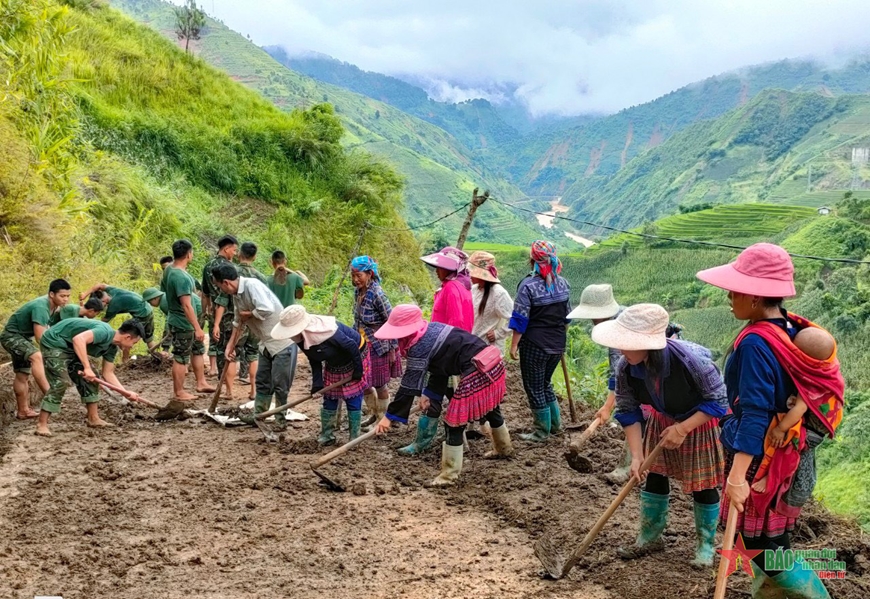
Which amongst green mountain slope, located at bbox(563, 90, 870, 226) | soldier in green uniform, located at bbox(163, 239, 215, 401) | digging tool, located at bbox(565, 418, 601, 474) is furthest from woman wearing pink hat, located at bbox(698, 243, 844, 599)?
green mountain slope, located at bbox(563, 90, 870, 226)

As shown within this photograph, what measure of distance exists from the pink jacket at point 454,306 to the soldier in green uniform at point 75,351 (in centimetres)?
→ 285

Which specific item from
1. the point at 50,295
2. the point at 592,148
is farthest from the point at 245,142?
the point at 592,148

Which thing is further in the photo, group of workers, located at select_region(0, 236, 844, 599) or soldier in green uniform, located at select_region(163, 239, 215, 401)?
soldier in green uniform, located at select_region(163, 239, 215, 401)

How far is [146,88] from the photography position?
18922 millimetres

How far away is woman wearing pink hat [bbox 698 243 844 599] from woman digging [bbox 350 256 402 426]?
12.6 feet

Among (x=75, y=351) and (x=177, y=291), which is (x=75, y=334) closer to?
(x=75, y=351)

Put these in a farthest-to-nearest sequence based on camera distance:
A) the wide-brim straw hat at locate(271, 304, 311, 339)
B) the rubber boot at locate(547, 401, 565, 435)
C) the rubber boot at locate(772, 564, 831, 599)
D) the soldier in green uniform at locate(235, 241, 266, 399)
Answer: the soldier in green uniform at locate(235, 241, 266, 399), the rubber boot at locate(547, 401, 565, 435), the wide-brim straw hat at locate(271, 304, 311, 339), the rubber boot at locate(772, 564, 831, 599)

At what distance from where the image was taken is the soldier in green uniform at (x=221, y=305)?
783cm

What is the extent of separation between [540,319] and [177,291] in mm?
3849

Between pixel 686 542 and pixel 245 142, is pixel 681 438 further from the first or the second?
pixel 245 142

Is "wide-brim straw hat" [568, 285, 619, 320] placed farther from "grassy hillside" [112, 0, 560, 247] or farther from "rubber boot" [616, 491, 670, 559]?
"grassy hillside" [112, 0, 560, 247]

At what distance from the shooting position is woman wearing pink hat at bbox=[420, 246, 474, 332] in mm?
6473

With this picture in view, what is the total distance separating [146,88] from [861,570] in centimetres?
1894

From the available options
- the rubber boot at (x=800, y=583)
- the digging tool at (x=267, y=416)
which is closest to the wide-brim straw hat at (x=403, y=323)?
the digging tool at (x=267, y=416)
